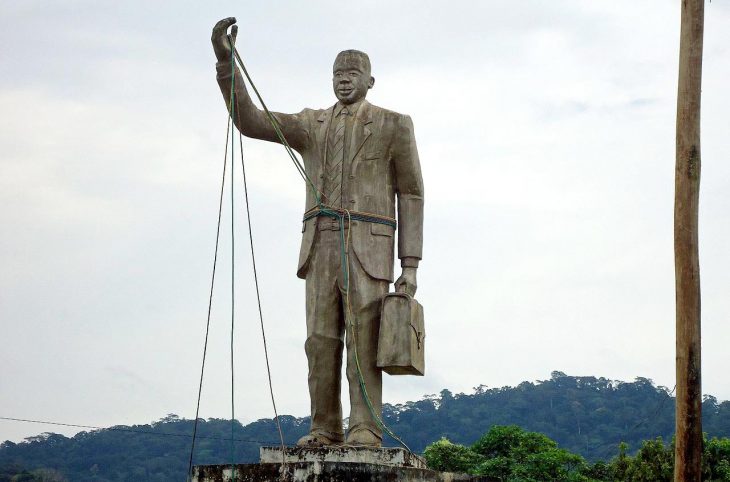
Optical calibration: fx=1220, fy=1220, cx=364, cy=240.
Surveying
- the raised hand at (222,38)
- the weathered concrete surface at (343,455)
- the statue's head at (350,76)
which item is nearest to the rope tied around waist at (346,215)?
the statue's head at (350,76)

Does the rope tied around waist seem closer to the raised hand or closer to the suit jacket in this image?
the suit jacket

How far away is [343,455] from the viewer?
9.88 meters

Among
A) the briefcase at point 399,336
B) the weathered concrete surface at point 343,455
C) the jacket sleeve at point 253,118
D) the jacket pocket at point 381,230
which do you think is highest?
the jacket sleeve at point 253,118

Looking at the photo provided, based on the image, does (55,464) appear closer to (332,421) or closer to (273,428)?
(273,428)

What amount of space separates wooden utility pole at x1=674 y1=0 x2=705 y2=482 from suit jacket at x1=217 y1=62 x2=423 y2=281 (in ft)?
8.00

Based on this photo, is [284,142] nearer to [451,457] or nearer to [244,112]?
[244,112]

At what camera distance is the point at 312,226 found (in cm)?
1082

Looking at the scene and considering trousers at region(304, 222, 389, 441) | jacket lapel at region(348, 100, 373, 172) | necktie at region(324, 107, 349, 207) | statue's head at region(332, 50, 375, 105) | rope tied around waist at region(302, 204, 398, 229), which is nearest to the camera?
trousers at region(304, 222, 389, 441)

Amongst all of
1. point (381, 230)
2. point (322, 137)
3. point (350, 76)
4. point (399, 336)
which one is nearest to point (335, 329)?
point (399, 336)

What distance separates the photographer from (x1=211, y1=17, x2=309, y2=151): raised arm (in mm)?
10555

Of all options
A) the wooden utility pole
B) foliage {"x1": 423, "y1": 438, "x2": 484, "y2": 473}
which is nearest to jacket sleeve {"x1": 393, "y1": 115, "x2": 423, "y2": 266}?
the wooden utility pole

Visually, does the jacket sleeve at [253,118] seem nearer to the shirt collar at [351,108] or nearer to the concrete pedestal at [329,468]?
the shirt collar at [351,108]

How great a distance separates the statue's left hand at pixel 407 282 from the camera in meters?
10.7

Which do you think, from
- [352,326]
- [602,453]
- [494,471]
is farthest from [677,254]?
[602,453]
